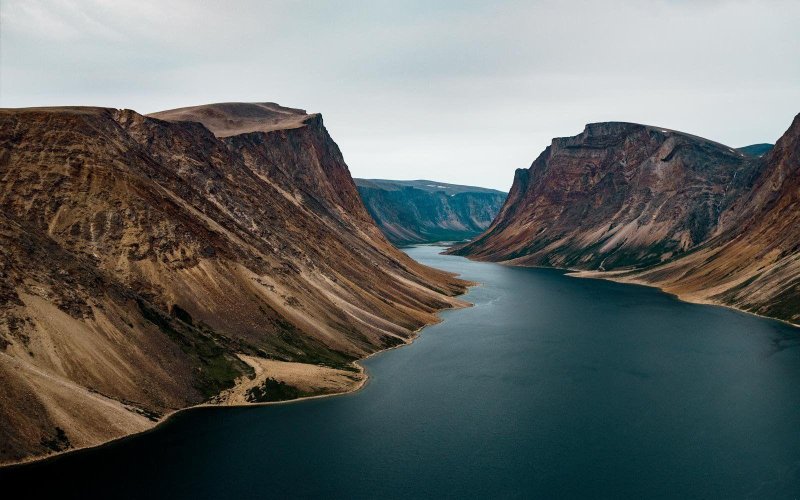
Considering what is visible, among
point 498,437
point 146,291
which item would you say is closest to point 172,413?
point 146,291

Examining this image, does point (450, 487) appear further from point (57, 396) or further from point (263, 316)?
point (263, 316)

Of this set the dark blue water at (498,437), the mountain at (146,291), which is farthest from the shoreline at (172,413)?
the dark blue water at (498,437)

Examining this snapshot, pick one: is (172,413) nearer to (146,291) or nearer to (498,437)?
(146,291)

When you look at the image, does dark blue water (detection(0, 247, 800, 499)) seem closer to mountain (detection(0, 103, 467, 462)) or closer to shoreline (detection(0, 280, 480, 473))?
shoreline (detection(0, 280, 480, 473))

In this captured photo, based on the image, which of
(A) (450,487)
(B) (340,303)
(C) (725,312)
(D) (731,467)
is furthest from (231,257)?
(C) (725,312)

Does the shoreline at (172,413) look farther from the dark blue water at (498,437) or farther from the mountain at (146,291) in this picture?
the dark blue water at (498,437)
